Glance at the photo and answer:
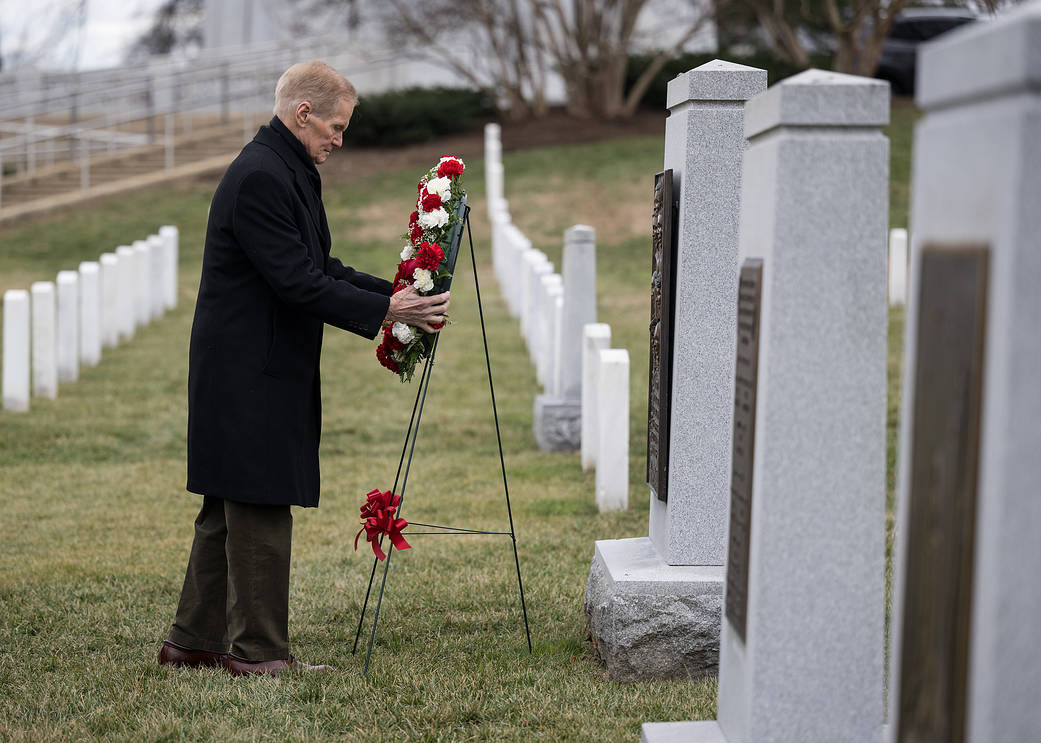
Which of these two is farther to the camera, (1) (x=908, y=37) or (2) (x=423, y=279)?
(1) (x=908, y=37)

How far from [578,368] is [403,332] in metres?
4.81

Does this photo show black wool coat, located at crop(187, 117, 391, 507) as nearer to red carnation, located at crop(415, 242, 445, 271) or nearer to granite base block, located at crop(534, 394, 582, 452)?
red carnation, located at crop(415, 242, 445, 271)

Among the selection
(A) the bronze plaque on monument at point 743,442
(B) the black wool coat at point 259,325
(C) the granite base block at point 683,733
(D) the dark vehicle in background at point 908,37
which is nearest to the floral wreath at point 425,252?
(B) the black wool coat at point 259,325

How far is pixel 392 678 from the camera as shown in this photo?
469cm

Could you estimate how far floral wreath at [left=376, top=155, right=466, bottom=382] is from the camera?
4762 millimetres

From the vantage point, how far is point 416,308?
4.78 metres

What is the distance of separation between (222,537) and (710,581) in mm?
1854

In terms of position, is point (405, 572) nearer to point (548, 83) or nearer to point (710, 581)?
point (710, 581)

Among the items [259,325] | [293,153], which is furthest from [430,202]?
[259,325]

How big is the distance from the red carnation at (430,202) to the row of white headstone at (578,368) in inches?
114

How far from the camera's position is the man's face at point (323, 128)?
4684 millimetres

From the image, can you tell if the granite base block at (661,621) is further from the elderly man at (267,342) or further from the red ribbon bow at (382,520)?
the elderly man at (267,342)

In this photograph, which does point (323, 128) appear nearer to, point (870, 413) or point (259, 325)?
point (259, 325)

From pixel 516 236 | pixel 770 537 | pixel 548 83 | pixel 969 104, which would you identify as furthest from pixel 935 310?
pixel 548 83
